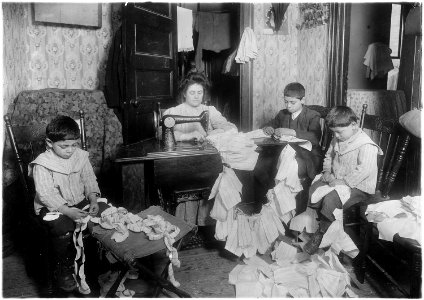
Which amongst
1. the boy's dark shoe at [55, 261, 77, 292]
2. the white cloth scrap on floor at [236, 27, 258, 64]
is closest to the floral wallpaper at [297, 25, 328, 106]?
the white cloth scrap on floor at [236, 27, 258, 64]

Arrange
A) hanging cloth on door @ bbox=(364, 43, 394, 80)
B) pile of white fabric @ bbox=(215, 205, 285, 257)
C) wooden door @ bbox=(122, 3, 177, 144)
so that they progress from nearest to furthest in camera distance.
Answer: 1. pile of white fabric @ bbox=(215, 205, 285, 257)
2. wooden door @ bbox=(122, 3, 177, 144)
3. hanging cloth on door @ bbox=(364, 43, 394, 80)

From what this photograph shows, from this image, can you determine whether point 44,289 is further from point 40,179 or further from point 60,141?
point 60,141

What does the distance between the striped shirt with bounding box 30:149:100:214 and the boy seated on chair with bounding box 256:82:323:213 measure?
1322mm

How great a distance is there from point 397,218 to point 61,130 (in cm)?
183

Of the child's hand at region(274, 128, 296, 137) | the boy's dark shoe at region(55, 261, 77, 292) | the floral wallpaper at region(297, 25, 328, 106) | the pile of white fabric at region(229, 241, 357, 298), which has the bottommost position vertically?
the pile of white fabric at region(229, 241, 357, 298)

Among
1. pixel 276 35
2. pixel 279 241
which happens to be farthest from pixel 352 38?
pixel 279 241

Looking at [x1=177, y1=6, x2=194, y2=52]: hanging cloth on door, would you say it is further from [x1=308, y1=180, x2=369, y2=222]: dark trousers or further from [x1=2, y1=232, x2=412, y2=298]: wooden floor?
[x1=308, y1=180, x2=369, y2=222]: dark trousers

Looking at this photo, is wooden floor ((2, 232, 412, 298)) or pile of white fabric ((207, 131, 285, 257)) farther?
pile of white fabric ((207, 131, 285, 257))

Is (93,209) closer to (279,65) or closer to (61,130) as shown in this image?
(61,130)

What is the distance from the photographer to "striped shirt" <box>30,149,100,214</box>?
2189 mm

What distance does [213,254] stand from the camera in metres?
2.89

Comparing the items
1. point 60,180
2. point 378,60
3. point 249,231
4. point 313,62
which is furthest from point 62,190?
point 378,60

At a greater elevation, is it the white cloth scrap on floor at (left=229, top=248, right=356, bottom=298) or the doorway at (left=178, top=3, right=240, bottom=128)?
the doorway at (left=178, top=3, right=240, bottom=128)

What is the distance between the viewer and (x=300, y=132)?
9.52 feet
